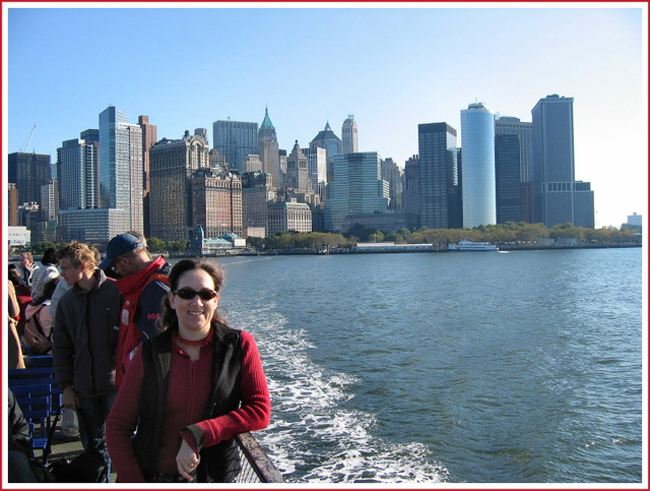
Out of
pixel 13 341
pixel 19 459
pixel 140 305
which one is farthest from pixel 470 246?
pixel 19 459

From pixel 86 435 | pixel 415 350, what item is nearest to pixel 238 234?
pixel 415 350

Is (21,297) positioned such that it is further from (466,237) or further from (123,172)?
(123,172)

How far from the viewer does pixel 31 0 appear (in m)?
4.35

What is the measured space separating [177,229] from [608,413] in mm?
168213

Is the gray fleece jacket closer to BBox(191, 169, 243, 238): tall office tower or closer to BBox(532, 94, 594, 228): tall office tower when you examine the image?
BBox(191, 169, 243, 238): tall office tower

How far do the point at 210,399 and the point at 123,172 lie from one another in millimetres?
201871

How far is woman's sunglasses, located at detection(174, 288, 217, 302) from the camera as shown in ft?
11.0

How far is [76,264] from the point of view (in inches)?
197

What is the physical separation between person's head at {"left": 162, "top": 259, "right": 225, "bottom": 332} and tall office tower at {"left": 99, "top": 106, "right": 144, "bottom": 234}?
19019 centimetres

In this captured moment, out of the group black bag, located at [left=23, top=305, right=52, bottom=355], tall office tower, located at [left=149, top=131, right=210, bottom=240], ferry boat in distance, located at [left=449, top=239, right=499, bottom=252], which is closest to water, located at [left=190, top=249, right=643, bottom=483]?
black bag, located at [left=23, top=305, right=52, bottom=355]

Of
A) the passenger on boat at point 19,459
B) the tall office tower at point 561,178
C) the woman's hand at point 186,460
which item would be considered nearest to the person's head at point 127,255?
the passenger on boat at point 19,459

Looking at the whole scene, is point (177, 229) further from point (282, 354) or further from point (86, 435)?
point (86, 435)

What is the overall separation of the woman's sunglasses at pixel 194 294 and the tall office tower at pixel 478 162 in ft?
640

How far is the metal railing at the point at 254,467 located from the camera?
372cm
